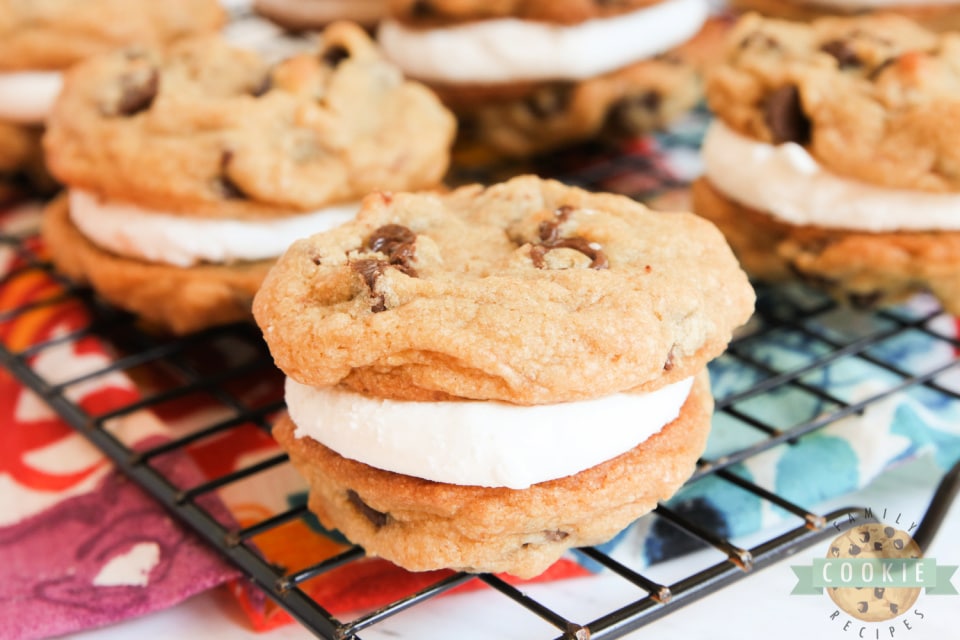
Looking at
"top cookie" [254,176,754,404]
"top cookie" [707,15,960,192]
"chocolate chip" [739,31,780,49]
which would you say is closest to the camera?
"top cookie" [254,176,754,404]

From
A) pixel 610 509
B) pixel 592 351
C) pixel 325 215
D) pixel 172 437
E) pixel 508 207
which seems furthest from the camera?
pixel 325 215

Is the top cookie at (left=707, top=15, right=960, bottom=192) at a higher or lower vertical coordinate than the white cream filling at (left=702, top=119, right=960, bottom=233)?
higher

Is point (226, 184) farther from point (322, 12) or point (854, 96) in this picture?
point (322, 12)

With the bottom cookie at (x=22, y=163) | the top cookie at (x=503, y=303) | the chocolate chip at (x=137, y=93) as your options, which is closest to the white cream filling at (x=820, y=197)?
the top cookie at (x=503, y=303)

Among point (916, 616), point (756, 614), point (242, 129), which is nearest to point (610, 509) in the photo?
point (756, 614)

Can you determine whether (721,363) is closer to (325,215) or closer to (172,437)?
(325,215)

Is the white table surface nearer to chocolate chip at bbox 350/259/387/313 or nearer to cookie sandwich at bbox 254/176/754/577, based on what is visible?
cookie sandwich at bbox 254/176/754/577

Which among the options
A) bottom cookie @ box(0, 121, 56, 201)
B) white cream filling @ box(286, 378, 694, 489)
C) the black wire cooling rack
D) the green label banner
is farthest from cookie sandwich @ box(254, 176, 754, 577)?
Result: bottom cookie @ box(0, 121, 56, 201)
